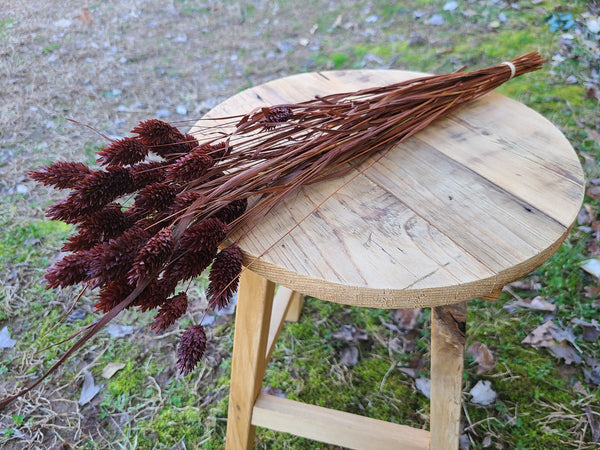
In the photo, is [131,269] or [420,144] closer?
[131,269]

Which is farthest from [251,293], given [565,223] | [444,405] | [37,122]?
[37,122]

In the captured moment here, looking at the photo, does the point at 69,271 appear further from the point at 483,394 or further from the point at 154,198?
the point at 483,394

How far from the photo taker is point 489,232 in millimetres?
886

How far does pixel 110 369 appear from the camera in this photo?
164cm

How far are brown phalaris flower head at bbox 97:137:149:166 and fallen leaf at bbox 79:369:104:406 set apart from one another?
1.03 m

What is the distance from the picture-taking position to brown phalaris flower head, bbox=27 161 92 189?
778mm

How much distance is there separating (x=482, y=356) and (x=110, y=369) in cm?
133

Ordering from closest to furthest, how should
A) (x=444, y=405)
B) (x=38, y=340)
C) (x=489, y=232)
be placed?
(x=489, y=232) → (x=444, y=405) → (x=38, y=340)

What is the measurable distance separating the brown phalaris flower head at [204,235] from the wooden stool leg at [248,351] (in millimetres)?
241

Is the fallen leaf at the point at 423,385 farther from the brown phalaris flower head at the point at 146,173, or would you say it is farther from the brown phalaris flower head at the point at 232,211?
the brown phalaris flower head at the point at 146,173

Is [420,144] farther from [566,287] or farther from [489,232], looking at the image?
[566,287]

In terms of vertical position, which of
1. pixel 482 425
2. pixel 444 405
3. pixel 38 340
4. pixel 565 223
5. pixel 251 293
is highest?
pixel 565 223

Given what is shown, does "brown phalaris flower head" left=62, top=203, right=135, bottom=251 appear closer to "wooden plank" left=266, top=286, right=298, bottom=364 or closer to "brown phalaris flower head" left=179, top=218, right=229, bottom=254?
"brown phalaris flower head" left=179, top=218, right=229, bottom=254

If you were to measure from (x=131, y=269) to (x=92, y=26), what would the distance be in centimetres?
357
